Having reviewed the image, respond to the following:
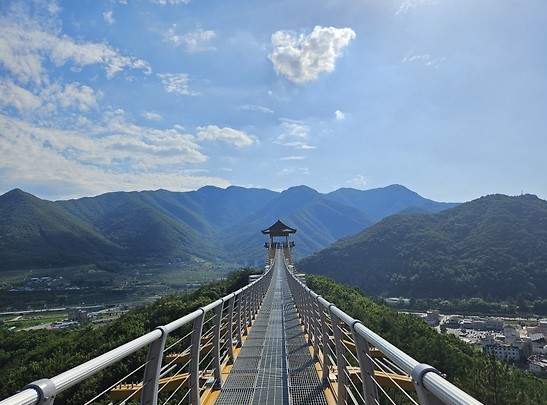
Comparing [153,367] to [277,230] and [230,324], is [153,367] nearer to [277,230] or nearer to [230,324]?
[230,324]

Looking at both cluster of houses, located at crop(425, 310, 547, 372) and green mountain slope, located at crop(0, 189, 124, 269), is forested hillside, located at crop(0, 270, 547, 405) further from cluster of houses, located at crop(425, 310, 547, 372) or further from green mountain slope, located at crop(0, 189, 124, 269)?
green mountain slope, located at crop(0, 189, 124, 269)

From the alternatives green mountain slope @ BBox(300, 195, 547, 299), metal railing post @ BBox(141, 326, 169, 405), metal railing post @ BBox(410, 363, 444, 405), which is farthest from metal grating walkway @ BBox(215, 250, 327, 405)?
green mountain slope @ BBox(300, 195, 547, 299)

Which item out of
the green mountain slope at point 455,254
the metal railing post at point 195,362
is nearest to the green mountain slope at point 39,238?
the green mountain slope at point 455,254

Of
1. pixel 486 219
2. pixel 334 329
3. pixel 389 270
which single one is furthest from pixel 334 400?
pixel 486 219

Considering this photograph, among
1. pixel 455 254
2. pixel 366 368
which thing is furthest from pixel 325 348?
pixel 455 254

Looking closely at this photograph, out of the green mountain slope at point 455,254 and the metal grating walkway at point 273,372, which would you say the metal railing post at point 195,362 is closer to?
the metal grating walkway at point 273,372
